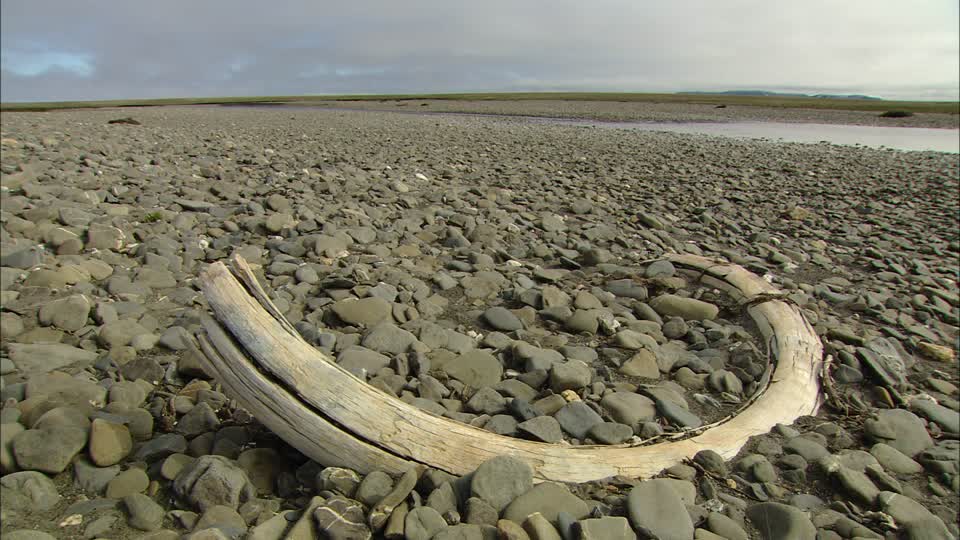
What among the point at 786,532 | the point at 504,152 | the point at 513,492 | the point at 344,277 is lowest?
the point at 786,532

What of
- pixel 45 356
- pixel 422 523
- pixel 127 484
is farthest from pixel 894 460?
pixel 45 356

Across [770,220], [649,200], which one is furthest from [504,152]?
[770,220]

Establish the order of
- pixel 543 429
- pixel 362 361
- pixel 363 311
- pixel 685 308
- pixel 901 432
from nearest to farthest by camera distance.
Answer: pixel 543 429, pixel 901 432, pixel 362 361, pixel 363 311, pixel 685 308

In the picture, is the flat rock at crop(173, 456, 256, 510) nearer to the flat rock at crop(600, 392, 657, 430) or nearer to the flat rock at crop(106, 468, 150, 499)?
the flat rock at crop(106, 468, 150, 499)

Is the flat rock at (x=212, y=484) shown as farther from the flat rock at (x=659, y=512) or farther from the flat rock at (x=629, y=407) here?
the flat rock at (x=629, y=407)

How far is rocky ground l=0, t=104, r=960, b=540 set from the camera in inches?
Result: 88.9

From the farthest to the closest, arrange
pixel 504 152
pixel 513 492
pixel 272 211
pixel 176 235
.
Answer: pixel 504 152
pixel 272 211
pixel 176 235
pixel 513 492

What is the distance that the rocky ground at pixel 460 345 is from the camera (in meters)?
2.26

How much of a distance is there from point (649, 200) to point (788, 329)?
538 cm

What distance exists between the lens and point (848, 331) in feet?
15.7

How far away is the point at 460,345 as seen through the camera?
400 cm

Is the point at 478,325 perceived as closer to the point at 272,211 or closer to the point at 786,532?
the point at 786,532

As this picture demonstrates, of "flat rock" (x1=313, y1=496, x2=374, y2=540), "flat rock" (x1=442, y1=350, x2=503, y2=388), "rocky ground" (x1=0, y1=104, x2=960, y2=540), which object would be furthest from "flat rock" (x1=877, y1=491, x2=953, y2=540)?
"flat rock" (x1=313, y1=496, x2=374, y2=540)

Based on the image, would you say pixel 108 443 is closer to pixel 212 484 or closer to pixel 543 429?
pixel 212 484
